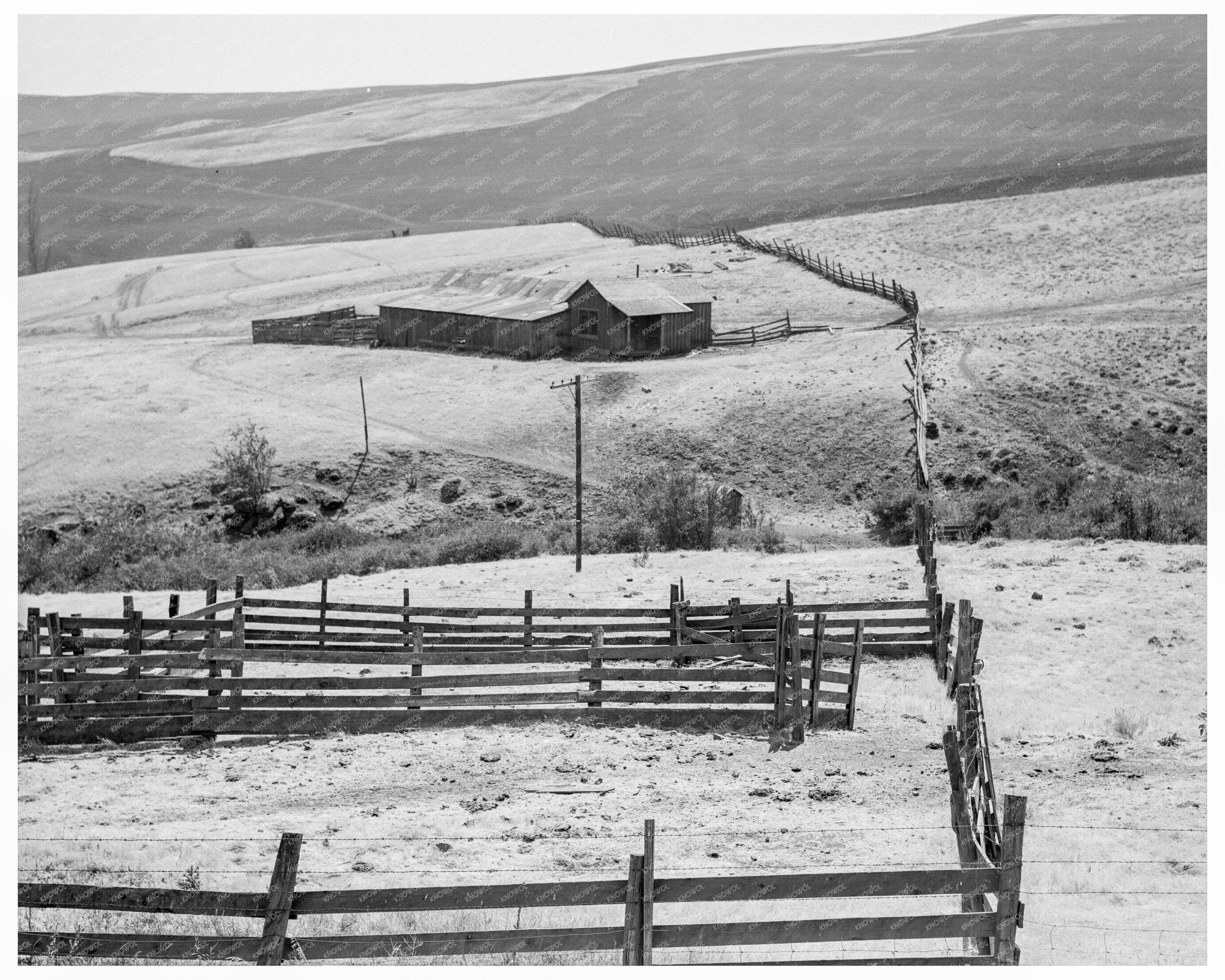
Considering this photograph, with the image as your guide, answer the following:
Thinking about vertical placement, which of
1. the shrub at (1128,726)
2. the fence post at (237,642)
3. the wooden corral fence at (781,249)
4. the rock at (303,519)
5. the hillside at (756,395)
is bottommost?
the rock at (303,519)

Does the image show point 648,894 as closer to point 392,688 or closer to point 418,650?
point 392,688

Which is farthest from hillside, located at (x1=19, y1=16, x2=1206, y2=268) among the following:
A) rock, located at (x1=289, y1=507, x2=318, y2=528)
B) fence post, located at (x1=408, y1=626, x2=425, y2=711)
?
fence post, located at (x1=408, y1=626, x2=425, y2=711)

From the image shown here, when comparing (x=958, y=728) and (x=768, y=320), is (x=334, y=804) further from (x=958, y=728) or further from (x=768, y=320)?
(x=768, y=320)

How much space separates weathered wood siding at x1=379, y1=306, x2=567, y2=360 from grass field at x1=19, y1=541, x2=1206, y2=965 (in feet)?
133

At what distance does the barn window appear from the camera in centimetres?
5972

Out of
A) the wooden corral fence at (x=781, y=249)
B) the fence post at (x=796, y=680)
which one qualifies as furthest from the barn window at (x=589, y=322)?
the fence post at (x=796, y=680)

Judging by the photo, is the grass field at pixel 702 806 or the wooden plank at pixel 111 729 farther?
the wooden plank at pixel 111 729

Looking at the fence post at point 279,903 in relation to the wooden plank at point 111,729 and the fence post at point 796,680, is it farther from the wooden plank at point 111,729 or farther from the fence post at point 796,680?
the fence post at point 796,680

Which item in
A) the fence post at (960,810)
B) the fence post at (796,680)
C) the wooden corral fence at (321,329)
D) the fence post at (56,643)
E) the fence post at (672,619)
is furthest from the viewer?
the wooden corral fence at (321,329)

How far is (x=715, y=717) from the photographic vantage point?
56.4 ft

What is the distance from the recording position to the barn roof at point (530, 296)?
→ 59.8 metres

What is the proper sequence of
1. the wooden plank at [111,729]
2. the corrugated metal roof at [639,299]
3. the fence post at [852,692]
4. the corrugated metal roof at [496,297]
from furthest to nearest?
the corrugated metal roof at [496,297], the corrugated metal roof at [639,299], the fence post at [852,692], the wooden plank at [111,729]

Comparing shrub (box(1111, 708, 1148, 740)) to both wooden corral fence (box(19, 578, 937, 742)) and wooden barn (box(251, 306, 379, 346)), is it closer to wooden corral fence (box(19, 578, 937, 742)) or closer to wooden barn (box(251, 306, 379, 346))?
wooden corral fence (box(19, 578, 937, 742))
